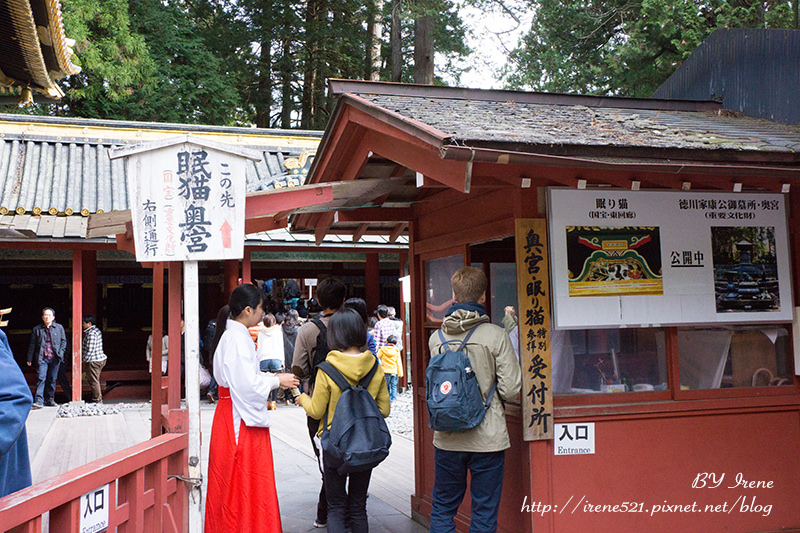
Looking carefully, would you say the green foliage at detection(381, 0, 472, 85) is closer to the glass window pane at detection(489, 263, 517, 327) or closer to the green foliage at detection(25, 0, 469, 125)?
the green foliage at detection(25, 0, 469, 125)

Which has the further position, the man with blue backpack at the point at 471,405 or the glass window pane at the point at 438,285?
the glass window pane at the point at 438,285

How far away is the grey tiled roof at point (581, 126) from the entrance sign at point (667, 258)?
39 cm

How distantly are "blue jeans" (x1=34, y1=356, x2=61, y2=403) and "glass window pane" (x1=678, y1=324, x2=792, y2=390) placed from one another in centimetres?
1170

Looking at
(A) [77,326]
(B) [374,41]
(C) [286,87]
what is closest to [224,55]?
(C) [286,87]

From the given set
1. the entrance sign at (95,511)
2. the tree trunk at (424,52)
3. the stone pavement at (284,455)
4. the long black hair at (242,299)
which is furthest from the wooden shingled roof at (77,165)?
the entrance sign at (95,511)

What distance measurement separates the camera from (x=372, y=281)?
1593 centimetres

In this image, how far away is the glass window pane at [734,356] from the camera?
4.77m

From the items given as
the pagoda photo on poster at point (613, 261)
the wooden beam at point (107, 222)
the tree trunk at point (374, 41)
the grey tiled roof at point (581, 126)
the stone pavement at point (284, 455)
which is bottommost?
the stone pavement at point (284, 455)

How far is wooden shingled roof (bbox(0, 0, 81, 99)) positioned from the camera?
6.00 metres

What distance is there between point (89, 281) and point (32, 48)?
862 cm

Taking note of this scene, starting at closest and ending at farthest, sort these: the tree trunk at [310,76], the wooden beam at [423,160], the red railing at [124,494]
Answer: the red railing at [124,494]
the wooden beam at [423,160]
the tree trunk at [310,76]

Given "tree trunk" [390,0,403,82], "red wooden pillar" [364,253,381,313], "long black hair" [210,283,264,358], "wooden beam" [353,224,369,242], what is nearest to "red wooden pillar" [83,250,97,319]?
"red wooden pillar" [364,253,381,313]

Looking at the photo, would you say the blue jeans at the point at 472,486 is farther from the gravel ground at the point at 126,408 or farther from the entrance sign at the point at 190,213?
the gravel ground at the point at 126,408

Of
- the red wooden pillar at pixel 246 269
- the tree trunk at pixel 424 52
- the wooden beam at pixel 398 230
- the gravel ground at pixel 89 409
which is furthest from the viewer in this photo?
the tree trunk at pixel 424 52
